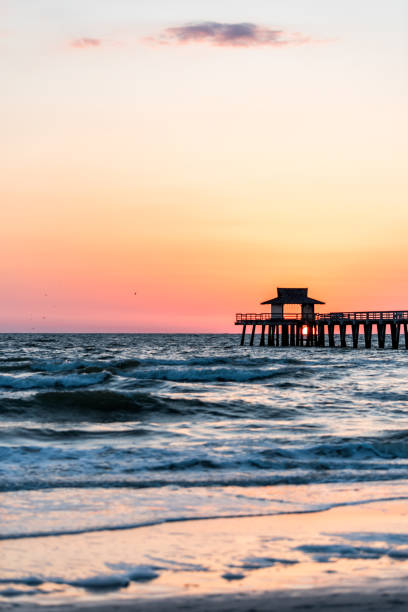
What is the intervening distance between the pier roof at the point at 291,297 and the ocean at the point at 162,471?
5225 cm

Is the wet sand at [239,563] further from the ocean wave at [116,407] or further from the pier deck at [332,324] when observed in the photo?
the pier deck at [332,324]

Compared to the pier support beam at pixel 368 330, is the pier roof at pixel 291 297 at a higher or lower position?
higher

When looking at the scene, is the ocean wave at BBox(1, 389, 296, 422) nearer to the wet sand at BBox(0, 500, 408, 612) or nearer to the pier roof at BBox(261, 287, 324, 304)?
the wet sand at BBox(0, 500, 408, 612)

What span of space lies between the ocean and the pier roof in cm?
5225

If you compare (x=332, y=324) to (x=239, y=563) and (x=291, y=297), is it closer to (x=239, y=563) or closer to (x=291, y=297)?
(x=291, y=297)

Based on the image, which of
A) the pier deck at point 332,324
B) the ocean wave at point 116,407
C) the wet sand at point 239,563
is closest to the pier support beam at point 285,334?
the pier deck at point 332,324

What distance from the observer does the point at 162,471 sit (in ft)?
35.0

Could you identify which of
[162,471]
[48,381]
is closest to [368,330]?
[48,381]

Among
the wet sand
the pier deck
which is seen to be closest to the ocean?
the wet sand

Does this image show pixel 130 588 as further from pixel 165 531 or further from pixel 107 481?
pixel 107 481

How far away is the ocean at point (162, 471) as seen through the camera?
6082mm

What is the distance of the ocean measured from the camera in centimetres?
608

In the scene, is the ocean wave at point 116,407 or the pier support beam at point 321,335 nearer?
the ocean wave at point 116,407

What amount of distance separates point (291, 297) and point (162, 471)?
66908 mm
